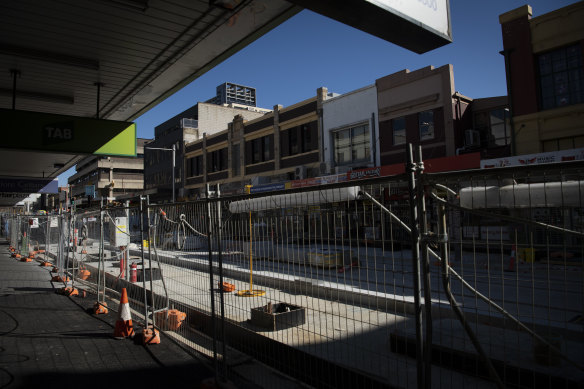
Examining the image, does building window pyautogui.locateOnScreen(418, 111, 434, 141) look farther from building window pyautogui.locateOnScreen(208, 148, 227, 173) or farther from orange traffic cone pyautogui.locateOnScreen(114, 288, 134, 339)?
building window pyautogui.locateOnScreen(208, 148, 227, 173)

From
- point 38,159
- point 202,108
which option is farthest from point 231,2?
point 202,108

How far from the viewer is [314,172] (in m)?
25.4

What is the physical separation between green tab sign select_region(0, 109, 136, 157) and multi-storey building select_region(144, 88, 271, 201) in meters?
32.1

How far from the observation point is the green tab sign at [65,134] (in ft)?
20.5

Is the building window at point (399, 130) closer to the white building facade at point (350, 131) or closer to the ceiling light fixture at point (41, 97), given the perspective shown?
the white building facade at point (350, 131)

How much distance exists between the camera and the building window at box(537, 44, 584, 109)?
15469 mm

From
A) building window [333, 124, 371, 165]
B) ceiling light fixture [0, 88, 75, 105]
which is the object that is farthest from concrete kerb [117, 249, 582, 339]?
building window [333, 124, 371, 165]

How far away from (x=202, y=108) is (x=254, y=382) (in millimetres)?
43676

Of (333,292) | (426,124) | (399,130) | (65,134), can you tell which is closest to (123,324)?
(65,134)

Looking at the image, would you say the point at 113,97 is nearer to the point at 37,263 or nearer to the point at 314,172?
the point at 37,263

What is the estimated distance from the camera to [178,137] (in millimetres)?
42469

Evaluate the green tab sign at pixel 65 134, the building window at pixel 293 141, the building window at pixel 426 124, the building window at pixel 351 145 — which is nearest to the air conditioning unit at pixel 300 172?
the building window at pixel 293 141

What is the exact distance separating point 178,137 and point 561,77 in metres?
35.6

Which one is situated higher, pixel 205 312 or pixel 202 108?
pixel 202 108
